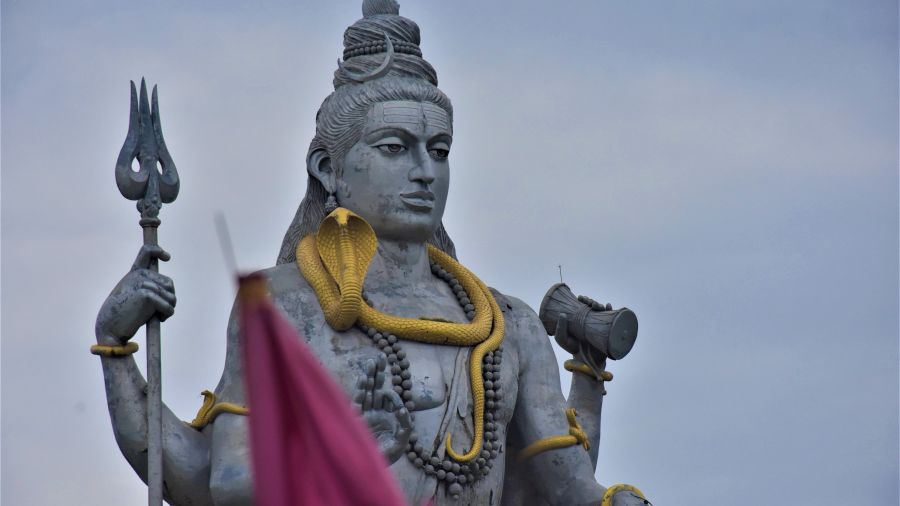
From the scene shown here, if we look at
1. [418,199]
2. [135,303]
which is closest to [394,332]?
[418,199]

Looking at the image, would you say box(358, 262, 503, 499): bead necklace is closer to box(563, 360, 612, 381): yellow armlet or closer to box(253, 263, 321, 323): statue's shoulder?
box(253, 263, 321, 323): statue's shoulder

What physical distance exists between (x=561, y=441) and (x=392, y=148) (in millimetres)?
2038

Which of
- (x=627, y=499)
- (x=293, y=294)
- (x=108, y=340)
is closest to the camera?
(x=108, y=340)

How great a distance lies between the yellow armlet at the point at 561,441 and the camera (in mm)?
20125

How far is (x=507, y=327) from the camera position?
2038cm

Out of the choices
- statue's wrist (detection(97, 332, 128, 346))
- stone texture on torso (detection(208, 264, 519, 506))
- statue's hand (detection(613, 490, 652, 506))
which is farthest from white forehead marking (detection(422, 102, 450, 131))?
statue's hand (detection(613, 490, 652, 506))

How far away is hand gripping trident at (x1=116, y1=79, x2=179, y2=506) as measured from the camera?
19.1 meters

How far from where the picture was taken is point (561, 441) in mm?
20125

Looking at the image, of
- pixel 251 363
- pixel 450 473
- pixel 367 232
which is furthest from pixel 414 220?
pixel 251 363

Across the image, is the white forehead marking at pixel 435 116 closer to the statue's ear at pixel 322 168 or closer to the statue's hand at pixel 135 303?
the statue's ear at pixel 322 168

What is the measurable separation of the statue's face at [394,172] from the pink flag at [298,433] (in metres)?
3.29

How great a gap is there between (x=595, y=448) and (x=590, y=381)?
1.42 feet

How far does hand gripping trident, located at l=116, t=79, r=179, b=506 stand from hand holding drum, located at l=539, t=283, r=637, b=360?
2.77 metres

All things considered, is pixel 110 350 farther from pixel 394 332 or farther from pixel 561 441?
pixel 561 441
